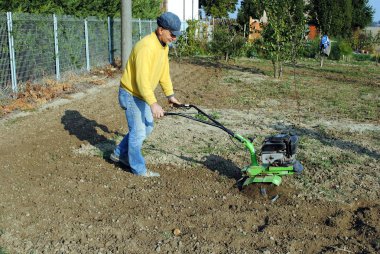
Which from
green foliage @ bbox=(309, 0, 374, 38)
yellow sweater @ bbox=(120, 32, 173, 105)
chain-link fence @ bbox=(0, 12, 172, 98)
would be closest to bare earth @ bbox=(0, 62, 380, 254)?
yellow sweater @ bbox=(120, 32, 173, 105)

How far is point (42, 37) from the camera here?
11898 millimetres

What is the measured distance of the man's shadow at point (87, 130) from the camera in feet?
23.0

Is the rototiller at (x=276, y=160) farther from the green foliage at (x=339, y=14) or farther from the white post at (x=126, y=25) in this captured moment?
the green foliage at (x=339, y=14)

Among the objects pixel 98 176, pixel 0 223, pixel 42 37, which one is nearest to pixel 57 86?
pixel 42 37

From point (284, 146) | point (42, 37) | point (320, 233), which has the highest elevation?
point (42, 37)

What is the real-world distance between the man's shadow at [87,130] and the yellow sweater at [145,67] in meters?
1.49

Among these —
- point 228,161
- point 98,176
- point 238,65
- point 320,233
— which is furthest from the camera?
point 238,65

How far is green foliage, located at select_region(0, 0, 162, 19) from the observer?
11.1 meters

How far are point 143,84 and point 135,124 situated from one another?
61 cm

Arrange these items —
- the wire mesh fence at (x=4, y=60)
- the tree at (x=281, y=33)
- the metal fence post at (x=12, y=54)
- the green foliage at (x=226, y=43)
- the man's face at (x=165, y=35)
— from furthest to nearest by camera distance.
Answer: the green foliage at (x=226, y=43), the tree at (x=281, y=33), the metal fence post at (x=12, y=54), the wire mesh fence at (x=4, y=60), the man's face at (x=165, y=35)

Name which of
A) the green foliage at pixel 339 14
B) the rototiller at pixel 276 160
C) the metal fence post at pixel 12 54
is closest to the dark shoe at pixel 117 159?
the rototiller at pixel 276 160

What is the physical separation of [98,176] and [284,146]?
7.34ft

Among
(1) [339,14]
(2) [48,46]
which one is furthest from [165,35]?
(1) [339,14]

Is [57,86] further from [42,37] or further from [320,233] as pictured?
[320,233]
